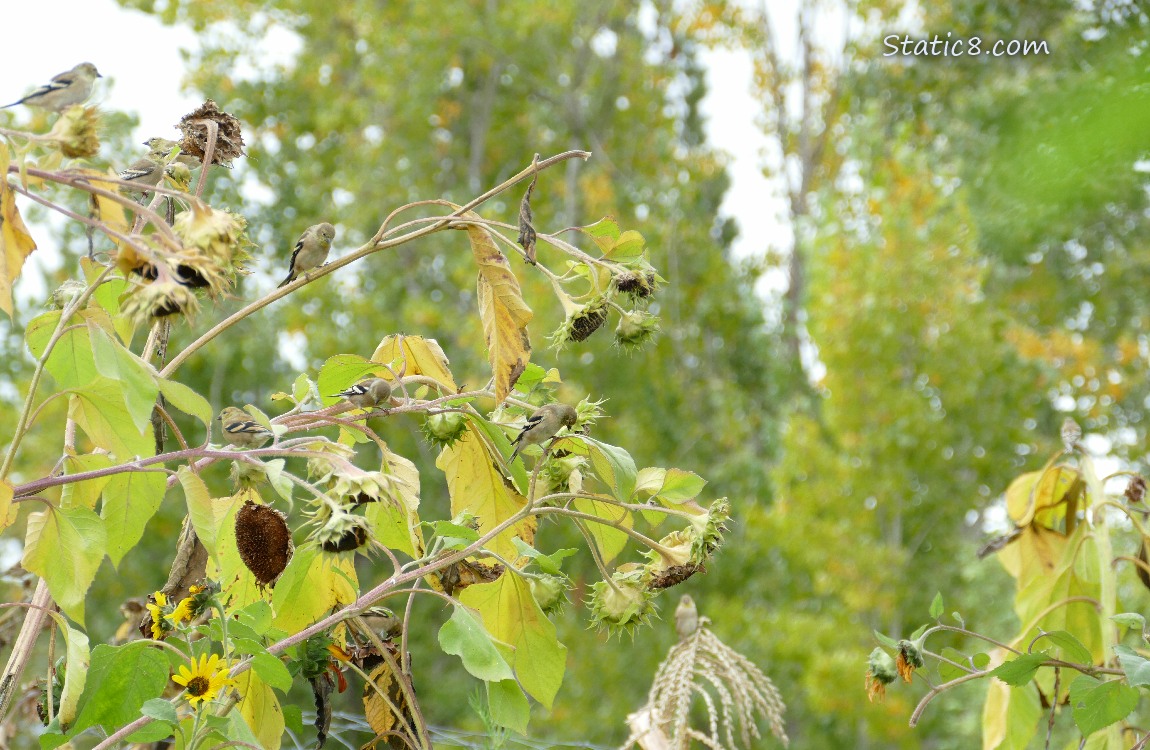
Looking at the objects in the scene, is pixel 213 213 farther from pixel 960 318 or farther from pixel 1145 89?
pixel 960 318

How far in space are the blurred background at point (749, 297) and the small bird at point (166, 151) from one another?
2.70 m

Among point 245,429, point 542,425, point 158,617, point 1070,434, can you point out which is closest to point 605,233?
point 542,425

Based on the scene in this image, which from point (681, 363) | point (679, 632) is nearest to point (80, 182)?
point (679, 632)

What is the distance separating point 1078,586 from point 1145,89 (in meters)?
0.64

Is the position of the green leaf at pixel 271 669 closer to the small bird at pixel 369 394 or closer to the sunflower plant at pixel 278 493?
the sunflower plant at pixel 278 493

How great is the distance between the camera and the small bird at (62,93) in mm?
496

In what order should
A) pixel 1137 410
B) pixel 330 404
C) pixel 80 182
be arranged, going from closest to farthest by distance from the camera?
pixel 80 182 → pixel 330 404 → pixel 1137 410

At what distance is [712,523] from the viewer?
1.91ft

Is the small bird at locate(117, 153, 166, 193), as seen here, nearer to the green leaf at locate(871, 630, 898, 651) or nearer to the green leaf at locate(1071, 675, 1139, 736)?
the green leaf at locate(871, 630, 898, 651)

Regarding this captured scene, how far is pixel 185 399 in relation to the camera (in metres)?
0.50

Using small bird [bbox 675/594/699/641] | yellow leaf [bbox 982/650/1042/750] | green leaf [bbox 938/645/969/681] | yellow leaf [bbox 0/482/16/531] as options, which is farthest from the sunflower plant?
yellow leaf [bbox 982/650/1042/750]

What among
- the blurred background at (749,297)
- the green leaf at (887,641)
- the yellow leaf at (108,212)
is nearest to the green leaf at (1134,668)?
the green leaf at (887,641)

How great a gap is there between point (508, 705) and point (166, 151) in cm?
37

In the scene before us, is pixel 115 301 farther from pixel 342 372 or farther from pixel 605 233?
pixel 605 233
